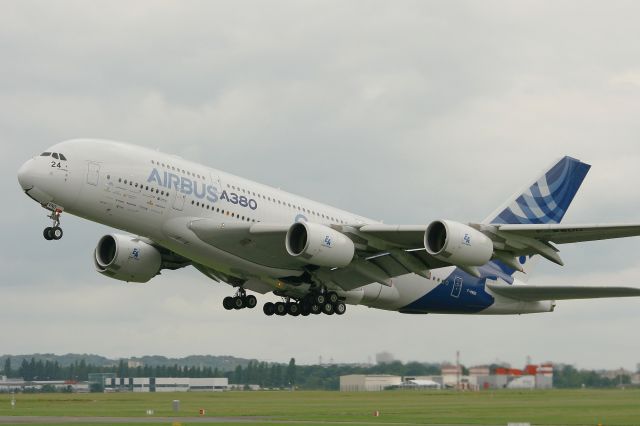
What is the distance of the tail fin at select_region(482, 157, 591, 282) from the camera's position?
5166 cm

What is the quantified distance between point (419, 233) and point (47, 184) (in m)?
14.6

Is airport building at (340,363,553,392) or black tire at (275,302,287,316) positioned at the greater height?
black tire at (275,302,287,316)

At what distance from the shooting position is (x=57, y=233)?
38531 mm

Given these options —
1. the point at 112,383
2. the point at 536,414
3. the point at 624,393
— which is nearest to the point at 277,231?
the point at 536,414

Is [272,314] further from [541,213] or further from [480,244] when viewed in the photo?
[541,213]

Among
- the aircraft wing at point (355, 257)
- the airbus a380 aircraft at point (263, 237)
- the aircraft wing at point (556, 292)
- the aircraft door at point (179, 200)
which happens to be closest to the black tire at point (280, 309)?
the airbus a380 aircraft at point (263, 237)

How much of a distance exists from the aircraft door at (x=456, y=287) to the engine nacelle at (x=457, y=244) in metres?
8.92

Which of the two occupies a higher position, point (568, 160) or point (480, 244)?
point (568, 160)

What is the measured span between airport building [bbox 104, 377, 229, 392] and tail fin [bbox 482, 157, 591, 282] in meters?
63.7

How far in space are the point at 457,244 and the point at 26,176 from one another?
16.6 metres

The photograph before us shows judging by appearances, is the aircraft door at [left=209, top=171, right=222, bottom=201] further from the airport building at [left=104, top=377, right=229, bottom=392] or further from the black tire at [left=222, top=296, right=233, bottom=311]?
the airport building at [left=104, top=377, right=229, bottom=392]

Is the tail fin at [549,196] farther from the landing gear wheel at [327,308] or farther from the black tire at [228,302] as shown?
the black tire at [228,302]

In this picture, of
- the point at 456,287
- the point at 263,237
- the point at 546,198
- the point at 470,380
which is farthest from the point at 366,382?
the point at 263,237

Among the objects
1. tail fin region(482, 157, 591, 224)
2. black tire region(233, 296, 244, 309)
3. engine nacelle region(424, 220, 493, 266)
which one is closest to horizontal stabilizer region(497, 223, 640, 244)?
engine nacelle region(424, 220, 493, 266)
